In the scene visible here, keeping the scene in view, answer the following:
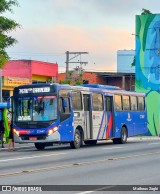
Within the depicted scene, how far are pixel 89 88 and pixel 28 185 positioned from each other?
18528 millimetres

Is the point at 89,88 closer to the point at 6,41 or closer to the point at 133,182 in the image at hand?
the point at 6,41

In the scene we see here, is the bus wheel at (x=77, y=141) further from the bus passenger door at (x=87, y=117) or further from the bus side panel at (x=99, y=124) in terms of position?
the bus side panel at (x=99, y=124)

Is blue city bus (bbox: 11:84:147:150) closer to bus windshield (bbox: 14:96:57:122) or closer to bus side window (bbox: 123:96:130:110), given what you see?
bus windshield (bbox: 14:96:57:122)

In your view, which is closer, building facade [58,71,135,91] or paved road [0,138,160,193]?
paved road [0,138,160,193]

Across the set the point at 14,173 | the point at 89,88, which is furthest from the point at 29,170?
the point at 89,88

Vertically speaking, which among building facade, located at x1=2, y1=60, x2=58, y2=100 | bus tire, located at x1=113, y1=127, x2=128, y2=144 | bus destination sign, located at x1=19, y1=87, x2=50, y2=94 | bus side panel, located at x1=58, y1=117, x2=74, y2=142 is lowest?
bus tire, located at x1=113, y1=127, x2=128, y2=144

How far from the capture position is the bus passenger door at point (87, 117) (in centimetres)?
3284

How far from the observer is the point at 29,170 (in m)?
19.5

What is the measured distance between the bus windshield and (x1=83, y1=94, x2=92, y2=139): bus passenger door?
2.90 metres

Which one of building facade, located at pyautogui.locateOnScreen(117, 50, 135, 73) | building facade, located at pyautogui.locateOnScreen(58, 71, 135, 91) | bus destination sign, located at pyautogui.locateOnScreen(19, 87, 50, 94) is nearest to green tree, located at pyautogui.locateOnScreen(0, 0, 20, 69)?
bus destination sign, located at pyautogui.locateOnScreen(19, 87, 50, 94)

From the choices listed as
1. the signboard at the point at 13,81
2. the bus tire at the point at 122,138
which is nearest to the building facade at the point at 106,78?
the signboard at the point at 13,81

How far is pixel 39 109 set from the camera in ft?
100

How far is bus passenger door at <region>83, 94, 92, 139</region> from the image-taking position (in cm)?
3284

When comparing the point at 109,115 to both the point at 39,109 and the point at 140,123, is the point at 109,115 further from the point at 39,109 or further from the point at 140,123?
the point at 39,109
